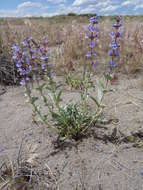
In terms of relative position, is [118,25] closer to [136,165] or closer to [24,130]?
[136,165]

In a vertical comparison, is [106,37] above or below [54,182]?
above

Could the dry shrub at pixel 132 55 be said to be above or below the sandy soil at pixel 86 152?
above

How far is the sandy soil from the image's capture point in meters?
1.62

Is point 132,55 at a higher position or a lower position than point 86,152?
higher

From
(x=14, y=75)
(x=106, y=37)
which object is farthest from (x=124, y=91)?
(x=106, y=37)

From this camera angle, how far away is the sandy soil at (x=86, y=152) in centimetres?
162

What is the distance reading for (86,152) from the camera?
1.92 metres

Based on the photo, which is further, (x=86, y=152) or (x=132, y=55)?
(x=132, y=55)

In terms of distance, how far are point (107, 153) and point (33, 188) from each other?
0.73m

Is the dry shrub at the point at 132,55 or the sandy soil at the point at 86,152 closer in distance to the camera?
the sandy soil at the point at 86,152

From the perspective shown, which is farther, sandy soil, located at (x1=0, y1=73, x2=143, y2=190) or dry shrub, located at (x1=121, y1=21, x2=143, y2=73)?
dry shrub, located at (x1=121, y1=21, x2=143, y2=73)

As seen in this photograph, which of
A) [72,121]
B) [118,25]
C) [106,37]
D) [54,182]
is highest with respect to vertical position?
[118,25]

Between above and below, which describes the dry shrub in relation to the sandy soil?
above

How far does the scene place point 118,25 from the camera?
72.4 inches
